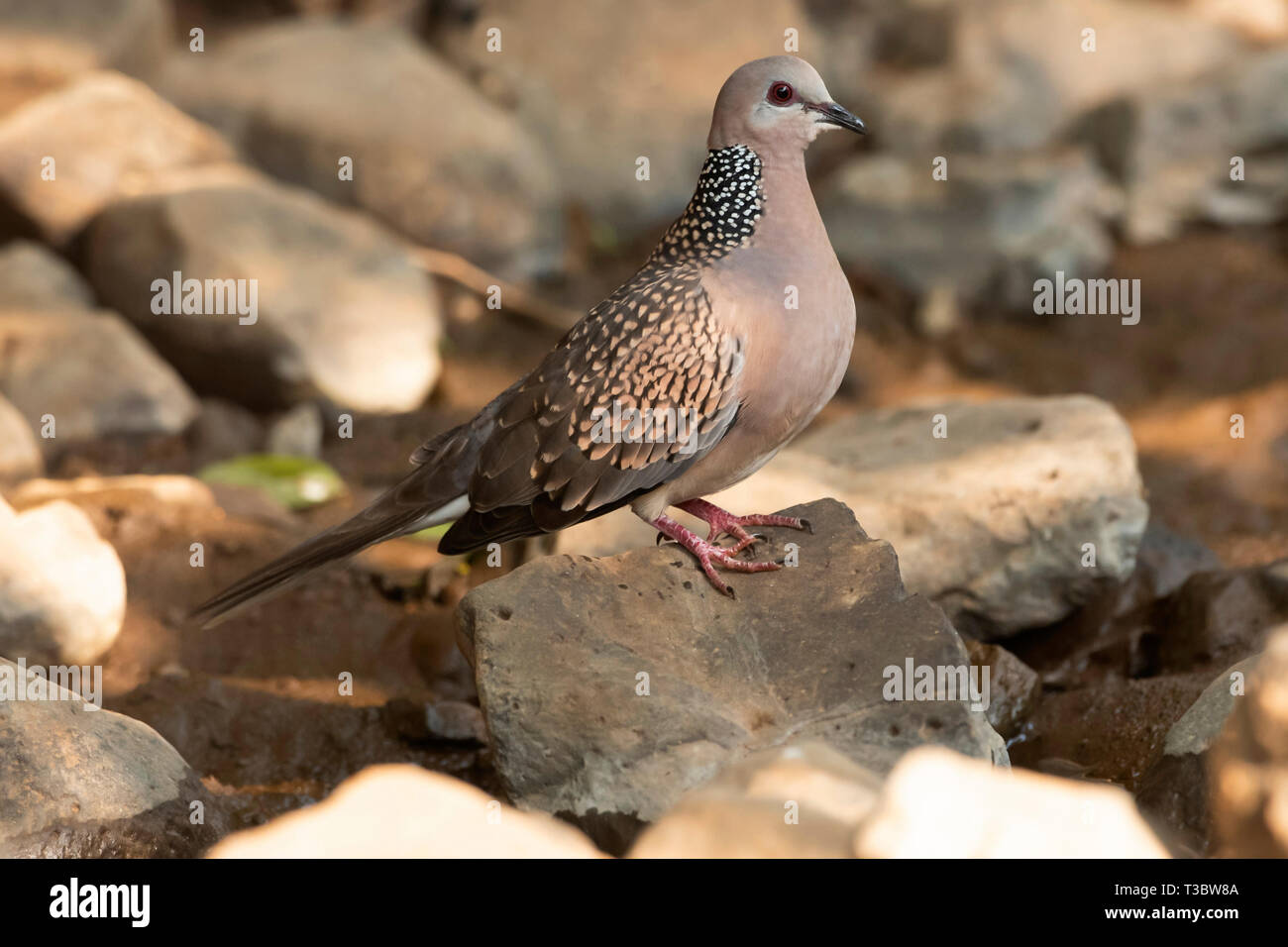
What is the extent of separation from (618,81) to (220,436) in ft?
18.8

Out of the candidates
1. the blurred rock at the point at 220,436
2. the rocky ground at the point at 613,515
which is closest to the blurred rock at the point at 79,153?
the rocky ground at the point at 613,515

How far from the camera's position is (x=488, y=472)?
14.9 feet

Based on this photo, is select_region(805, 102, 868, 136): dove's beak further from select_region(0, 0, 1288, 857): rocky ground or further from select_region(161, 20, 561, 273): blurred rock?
select_region(161, 20, 561, 273): blurred rock

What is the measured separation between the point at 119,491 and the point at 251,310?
2.10 metres

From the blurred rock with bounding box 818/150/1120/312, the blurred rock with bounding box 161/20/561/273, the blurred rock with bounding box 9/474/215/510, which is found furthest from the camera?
the blurred rock with bounding box 818/150/1120/312

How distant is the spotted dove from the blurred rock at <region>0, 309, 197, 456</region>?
3307mm

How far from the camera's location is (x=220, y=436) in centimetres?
759

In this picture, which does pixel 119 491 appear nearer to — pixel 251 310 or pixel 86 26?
pixel 251 310

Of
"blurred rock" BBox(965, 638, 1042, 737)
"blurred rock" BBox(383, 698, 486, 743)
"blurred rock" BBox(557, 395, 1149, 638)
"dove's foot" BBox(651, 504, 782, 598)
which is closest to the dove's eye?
"dove's foot" BBox(651, 504, 782, 598)

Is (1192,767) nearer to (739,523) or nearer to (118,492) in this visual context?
(739,523)

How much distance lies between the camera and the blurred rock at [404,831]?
2.71 m

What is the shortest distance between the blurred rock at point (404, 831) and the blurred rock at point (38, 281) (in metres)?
6.16

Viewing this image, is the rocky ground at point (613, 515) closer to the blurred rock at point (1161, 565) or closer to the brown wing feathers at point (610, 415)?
the blurred rock at point (1161, 565)

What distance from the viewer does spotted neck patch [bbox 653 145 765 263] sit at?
14.6 feet
